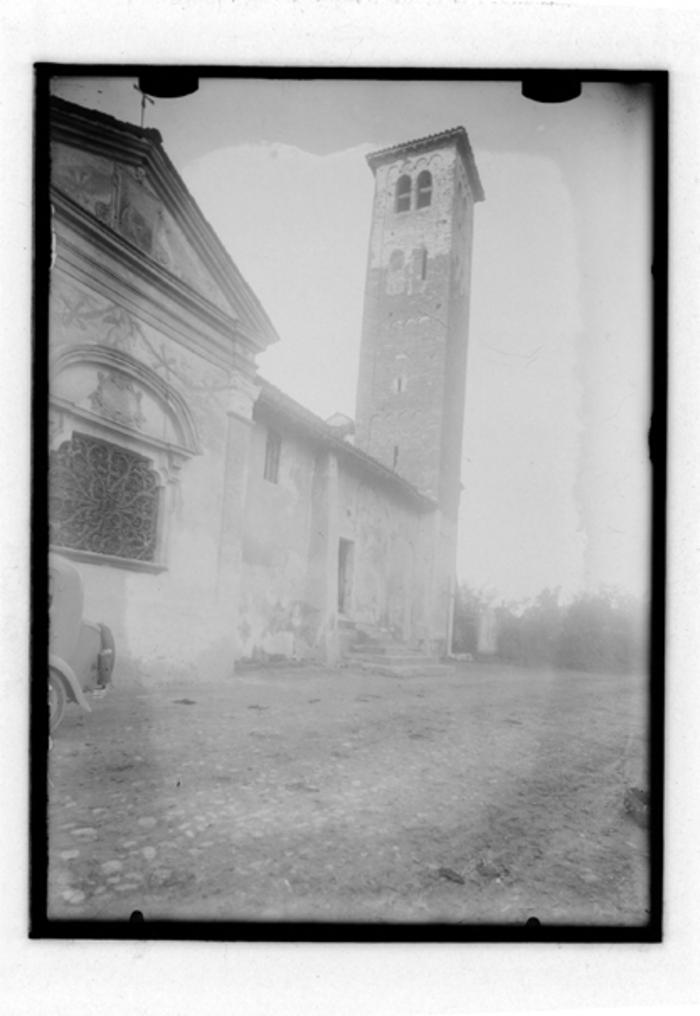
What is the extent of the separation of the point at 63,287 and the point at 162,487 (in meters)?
0.88

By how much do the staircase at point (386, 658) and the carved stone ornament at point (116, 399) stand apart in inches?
53.4

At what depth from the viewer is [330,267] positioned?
3.19m

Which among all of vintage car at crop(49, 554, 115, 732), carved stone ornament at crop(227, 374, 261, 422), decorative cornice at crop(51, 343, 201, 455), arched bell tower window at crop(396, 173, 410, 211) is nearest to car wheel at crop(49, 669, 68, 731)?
vintage car at crop(49, 554, 115, 732)

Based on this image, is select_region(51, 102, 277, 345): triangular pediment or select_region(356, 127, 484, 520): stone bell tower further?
select_region(356, 127, 484, 520): stone bell tower

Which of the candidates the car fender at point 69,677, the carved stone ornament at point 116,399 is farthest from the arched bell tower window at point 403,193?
the car fender at point 69,677

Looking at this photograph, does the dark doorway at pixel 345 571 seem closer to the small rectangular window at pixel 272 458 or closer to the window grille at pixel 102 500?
the small rectangular window at pixel 272 458

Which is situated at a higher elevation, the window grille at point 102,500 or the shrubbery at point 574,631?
the window grille at point 102,500

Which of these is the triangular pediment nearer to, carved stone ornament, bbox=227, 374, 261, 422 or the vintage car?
carved stone ornament, bbox=227, 374, 261, 422

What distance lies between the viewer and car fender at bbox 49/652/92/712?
109 inches

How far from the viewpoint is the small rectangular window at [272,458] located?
10.6 ft

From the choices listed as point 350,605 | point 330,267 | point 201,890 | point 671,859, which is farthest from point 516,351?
point 201,890

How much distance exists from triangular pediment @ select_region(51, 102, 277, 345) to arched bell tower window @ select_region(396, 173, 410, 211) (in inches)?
33.0

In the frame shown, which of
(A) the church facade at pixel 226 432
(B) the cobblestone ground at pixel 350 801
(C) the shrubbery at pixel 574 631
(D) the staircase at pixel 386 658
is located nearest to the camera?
(B) the cobblestone ground at pixel 350 801

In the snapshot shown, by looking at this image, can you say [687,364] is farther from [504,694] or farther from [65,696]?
[65,696]
